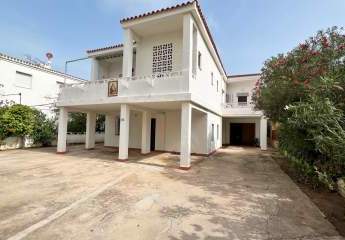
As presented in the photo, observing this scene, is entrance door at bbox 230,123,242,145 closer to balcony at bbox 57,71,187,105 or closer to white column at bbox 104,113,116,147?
white column at bbox 104,113,116,147

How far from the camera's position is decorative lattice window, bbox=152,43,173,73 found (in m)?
12.5

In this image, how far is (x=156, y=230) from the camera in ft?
12.5

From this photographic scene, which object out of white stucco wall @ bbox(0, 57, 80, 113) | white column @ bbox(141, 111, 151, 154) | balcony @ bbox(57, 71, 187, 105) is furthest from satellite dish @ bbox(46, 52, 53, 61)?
white column @ bbox(141, 111, 151, 154)

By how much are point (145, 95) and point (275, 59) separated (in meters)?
6.55

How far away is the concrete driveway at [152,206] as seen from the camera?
3.77 m

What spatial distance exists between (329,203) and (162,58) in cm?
1061

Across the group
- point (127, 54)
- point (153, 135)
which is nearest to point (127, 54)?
point (127, 54)

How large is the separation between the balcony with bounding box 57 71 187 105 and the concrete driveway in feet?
12.6

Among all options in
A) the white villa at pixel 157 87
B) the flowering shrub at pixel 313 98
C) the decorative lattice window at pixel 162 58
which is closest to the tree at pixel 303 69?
the flowering shrub at pixel 313 98

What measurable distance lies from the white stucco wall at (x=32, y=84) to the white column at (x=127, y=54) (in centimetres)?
1266

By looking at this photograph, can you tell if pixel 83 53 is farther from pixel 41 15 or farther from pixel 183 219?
pixel 183 219

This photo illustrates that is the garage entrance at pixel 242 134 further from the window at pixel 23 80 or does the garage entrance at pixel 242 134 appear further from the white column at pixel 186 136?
the window at pixel 23 80

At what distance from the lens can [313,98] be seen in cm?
431

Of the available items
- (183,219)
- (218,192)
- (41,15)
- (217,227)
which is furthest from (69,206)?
(41,15)
